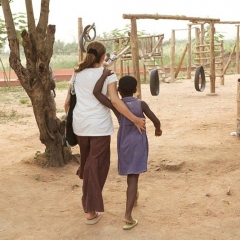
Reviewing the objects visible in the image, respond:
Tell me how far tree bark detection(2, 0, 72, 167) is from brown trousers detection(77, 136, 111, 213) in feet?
5.84

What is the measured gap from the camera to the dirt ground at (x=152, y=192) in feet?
12.4

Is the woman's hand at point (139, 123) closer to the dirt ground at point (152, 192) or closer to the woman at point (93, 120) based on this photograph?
the woman at point (93, 120)

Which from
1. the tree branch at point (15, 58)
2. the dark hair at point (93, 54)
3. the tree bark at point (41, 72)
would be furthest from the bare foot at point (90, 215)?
the tree branch at point (15, 58)

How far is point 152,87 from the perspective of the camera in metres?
7.11

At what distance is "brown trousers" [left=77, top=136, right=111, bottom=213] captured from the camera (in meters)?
3.76

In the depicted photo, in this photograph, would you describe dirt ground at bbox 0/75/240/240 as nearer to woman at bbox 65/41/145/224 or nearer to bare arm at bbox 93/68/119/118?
woman at bbox 65/41/145/224

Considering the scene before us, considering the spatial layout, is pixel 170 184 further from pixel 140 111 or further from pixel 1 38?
pixel 1 38

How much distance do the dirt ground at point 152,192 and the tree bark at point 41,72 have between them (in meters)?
0.38

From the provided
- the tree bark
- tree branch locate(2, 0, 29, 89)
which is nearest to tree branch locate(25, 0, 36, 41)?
the tree bark

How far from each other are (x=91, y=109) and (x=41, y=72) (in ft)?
5.98

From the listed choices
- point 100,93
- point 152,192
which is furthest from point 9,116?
point 100,93

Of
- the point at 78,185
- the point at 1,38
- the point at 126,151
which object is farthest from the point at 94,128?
the point at 1,38

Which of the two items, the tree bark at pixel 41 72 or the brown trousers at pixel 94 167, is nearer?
the brown trousers at pixel 94 167

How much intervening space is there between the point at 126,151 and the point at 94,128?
333mm
